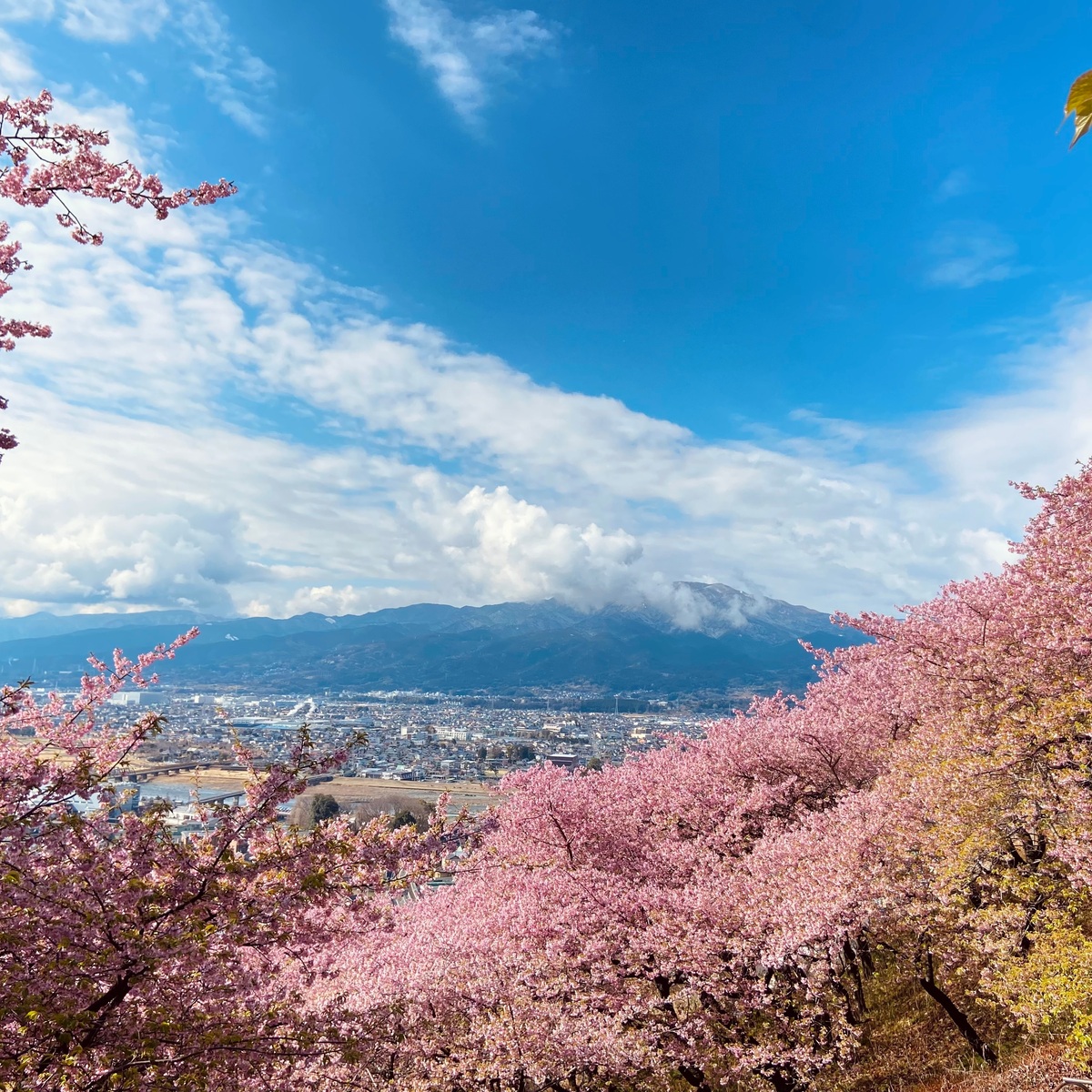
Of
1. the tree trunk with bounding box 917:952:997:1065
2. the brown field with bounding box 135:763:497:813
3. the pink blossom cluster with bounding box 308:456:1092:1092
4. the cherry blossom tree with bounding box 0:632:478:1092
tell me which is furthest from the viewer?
the brown field with bounding box 135:763:497:813

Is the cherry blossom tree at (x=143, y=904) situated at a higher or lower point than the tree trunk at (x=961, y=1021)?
higher

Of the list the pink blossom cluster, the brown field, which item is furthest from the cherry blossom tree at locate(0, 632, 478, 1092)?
the brown field

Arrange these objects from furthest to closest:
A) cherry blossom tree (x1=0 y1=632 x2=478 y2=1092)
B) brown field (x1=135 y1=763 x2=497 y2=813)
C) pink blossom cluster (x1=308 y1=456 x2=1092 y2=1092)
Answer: brown field (x1=135 y1=763 x2=497 y2=813)
pink blossom cluster (x1=308 y1=456 x2=1092 y2=1092)
cherry blossom tree (x1=0 y1=632 x2=478 y2=1092)

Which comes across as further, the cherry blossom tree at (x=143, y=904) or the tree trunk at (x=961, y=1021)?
the tree trunk at (x=961, y=1021)

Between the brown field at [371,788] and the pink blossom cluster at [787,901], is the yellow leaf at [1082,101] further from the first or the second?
the brown field at [371,788]

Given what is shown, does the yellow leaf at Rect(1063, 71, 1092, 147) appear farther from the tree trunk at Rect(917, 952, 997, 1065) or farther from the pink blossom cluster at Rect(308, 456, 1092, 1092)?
the tree trunk at Rect(917, 952, 997, 1065)

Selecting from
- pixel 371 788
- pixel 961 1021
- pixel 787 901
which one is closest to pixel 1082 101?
pixel 787 901

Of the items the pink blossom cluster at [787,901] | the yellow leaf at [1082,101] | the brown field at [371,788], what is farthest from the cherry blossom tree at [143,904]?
the brown field at [371,788]

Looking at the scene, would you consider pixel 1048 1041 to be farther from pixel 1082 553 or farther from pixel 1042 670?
pixel 1082 553

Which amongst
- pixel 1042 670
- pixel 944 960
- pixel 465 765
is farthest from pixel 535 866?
pixel 465 765

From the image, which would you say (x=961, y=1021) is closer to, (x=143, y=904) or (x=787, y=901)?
(x=787, y=901)

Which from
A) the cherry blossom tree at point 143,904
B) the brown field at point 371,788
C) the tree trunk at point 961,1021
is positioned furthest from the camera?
the brown field at point 371,788

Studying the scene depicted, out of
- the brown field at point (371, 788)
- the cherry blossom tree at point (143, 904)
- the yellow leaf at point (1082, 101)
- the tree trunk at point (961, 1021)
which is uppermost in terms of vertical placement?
the yellow leaf at point (1082, 101)

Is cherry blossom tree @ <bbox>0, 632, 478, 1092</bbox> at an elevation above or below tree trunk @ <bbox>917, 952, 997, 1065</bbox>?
above
